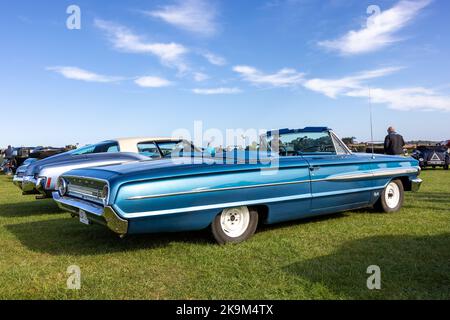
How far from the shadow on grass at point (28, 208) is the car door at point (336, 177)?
4.50 m

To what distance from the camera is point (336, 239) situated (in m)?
4.46

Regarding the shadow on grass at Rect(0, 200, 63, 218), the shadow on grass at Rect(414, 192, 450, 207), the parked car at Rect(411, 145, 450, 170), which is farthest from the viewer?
the parked car at Rect(411, 145, 450, 170)

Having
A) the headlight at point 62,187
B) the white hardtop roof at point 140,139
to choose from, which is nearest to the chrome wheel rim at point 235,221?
the headlight at point 62,187

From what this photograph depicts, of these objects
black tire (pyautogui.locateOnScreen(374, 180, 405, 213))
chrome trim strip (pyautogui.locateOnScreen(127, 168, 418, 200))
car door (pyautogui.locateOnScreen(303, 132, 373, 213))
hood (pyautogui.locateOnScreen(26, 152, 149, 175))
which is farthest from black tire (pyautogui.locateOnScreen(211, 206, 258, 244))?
hood (pyautogui.locateOnScreen(26, 152, 149, 175))

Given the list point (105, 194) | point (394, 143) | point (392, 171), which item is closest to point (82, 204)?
point (105, 194)

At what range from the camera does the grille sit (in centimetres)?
391

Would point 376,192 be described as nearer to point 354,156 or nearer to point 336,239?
point 354,156

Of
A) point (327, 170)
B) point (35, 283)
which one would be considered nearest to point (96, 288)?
point (35, 283)

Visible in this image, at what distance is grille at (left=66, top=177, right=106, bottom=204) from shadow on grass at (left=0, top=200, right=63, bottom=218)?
267 centimetres

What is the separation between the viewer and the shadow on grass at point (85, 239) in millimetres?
4309

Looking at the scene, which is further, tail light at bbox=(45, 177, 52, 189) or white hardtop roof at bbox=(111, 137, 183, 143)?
white hardtop roof at bbox=(111, 137, 183, 143)

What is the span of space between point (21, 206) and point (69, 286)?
5322 mm

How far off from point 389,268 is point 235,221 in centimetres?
157

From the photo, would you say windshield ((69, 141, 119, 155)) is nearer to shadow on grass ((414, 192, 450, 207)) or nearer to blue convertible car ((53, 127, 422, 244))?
blue convertible car ((53, 127, 422, 244))
